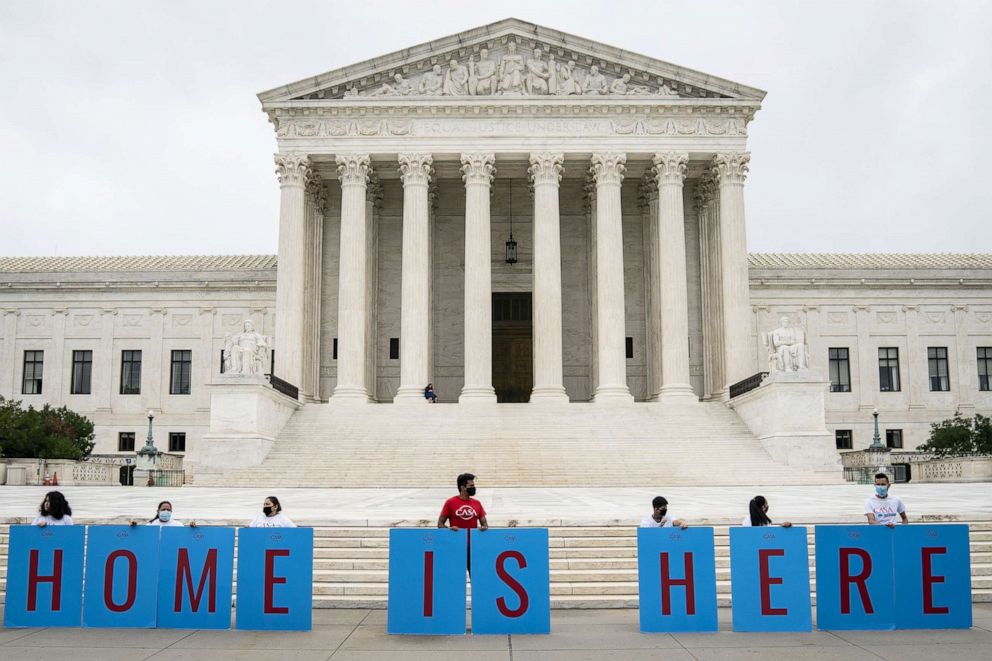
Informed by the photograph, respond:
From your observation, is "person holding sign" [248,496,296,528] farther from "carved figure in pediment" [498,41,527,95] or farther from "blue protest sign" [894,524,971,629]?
"carved figure in pediment" [498,41,527,95]

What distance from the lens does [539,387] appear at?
43.8 m

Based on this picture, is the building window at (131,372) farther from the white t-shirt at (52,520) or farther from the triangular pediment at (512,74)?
the white t-shirt at (52,520)

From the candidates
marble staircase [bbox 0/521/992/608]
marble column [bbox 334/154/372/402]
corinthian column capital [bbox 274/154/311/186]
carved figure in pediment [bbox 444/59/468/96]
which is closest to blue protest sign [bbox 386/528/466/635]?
marble staircase [bbox 0/521/992/608]

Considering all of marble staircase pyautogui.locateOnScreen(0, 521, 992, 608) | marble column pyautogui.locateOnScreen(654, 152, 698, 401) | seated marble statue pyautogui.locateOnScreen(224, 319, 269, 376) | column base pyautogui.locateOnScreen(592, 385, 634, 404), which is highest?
marble column pyautogui.locateOnScreen(654, 152, 698, 401)

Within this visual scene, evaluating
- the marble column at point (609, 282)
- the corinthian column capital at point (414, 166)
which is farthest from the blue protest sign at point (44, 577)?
the corinthian column capital at point (414, 166)

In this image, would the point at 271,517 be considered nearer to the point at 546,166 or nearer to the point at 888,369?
the point at 546,166

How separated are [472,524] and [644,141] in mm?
36221

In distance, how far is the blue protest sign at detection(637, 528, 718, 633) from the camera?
11422 millimetres

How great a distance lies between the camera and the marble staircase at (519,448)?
34.2m

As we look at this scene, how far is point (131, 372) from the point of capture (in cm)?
5525

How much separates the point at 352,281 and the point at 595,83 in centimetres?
1488

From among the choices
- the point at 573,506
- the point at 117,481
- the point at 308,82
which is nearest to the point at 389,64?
the point at 308,82

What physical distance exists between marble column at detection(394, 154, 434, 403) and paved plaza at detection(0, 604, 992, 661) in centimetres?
3168

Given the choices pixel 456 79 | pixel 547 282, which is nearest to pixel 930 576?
pixel 547 282
